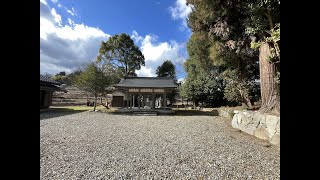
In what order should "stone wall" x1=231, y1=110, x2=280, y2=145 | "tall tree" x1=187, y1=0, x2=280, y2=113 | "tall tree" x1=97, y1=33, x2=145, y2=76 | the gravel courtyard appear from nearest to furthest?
1. the gravel courtyard
2. "stone wall" x1=231, y1=110, x2=280, y2=145
3. "tall tree" x1=187, y1=0, x2=280, y2=113
4. "tall tree" x1=97, y1=33, x2=145, y2=76

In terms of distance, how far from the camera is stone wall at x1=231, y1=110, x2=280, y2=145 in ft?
18.9

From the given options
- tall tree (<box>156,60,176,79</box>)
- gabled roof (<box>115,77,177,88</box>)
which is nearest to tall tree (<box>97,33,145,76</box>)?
tall tree (<box>156,60,176,79</box>)

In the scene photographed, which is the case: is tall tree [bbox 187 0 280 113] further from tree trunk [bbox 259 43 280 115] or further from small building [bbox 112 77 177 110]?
small building [bbox 112 77 177 110]

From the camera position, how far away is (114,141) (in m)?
6.05

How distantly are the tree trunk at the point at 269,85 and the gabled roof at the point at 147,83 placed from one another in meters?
9.46

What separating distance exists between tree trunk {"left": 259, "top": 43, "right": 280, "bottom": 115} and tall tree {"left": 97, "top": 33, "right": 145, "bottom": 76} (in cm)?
2153

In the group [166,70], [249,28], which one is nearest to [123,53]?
[166,70]

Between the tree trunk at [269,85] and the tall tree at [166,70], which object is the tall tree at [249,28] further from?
the tall tree at [166,70]

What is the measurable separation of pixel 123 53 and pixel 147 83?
1126 centimetres

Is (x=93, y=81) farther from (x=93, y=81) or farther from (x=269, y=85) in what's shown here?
(x=269, y=85)

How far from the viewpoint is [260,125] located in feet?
22.0

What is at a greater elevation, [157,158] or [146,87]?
[146,87]
